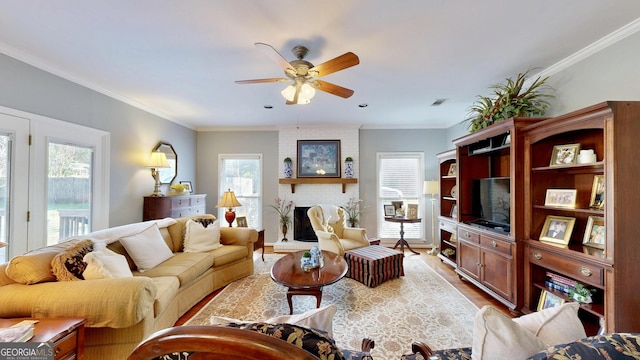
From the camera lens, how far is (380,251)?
349cm

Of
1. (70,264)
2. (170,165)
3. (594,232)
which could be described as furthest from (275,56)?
(170,165)

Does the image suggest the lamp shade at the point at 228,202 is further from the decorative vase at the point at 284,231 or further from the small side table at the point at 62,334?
the small side table at the point at 62,334

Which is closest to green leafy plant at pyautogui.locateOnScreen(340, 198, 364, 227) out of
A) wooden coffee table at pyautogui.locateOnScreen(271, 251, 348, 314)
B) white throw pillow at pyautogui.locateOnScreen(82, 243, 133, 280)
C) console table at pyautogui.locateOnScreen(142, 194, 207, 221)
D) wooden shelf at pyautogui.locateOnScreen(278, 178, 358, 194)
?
wooden shelf at pyautogui.locateOnScreen(278, 178, 358, 194)

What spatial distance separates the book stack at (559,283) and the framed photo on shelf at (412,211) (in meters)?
2.40

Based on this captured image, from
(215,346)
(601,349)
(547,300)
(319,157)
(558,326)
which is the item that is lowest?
(547,300)

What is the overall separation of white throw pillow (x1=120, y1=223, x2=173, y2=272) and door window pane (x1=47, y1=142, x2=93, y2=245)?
90 cm

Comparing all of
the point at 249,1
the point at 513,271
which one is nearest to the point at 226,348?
the point at 249,1

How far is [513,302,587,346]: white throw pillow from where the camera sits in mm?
1011

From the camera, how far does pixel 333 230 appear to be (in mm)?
Result: 4156

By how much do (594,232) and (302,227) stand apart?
4068mm

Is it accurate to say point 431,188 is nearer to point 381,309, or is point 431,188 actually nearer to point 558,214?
point 558,214

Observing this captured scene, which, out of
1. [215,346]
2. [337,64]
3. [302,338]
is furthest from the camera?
[337,64]

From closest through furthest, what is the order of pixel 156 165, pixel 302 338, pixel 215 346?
pixel 215 346 < pixel 302 338 < pixel 156 165

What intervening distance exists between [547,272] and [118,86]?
517 cm
